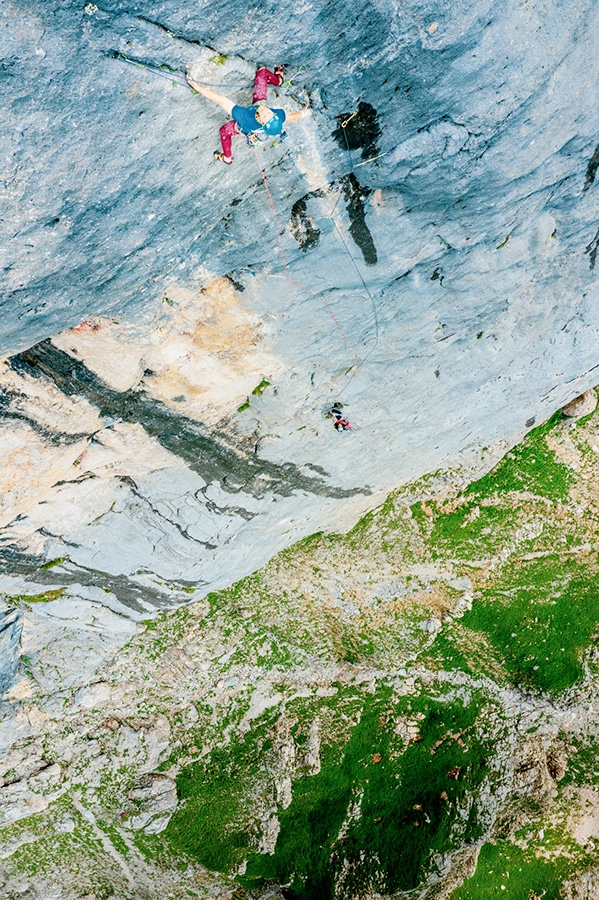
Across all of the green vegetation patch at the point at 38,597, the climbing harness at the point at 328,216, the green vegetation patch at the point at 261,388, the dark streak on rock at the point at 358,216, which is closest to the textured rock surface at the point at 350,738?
the green vegetation patch at the point at 38,597

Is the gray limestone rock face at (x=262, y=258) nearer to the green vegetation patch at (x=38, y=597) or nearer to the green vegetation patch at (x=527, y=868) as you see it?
the green vegetation patch at (x=38, y=597)

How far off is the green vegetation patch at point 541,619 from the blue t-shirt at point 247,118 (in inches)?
294

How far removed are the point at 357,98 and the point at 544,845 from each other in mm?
10616

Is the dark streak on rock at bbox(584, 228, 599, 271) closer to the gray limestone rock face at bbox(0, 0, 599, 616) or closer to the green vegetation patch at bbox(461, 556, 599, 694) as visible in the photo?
the gray limestone rock face at bbox(0, 0, 599, 616)

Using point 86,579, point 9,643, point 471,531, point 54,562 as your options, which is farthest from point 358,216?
point 9,643

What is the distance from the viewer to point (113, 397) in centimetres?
530

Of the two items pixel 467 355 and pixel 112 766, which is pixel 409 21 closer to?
pixel 467 355

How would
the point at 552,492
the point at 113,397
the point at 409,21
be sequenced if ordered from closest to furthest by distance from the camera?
1. the point at 409,21
2. the point at 113,397
3. the point at 552,492

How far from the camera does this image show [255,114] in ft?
12.8

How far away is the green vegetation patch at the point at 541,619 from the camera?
880cm

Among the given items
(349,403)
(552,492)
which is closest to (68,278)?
(349,403)

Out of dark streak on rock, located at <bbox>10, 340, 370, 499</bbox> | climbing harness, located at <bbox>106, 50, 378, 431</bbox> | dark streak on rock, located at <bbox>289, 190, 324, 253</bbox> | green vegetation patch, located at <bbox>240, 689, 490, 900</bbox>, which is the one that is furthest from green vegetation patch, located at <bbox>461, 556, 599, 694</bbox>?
dark streak on rock, located at <bbox>289, 190, 324, 253</bbox>

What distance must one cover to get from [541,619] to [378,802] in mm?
3848

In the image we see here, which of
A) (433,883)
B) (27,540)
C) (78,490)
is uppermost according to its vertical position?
(78,490)
